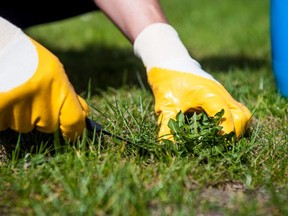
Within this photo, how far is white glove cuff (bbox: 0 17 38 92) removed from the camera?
1259 mm

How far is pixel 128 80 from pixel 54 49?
0.81 meters

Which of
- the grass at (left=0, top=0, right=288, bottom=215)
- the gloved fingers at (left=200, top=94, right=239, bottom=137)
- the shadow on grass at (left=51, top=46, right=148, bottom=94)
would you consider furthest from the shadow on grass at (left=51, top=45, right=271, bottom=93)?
the gloved fingers at (left=200, top=94, right=239, bottom=137)

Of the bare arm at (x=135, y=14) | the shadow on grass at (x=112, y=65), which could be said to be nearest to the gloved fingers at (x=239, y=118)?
the bare arm at (x=135, y=14)

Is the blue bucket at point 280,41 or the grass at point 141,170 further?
the blue bucket at point 280,41

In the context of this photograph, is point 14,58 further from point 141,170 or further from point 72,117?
point 141,170

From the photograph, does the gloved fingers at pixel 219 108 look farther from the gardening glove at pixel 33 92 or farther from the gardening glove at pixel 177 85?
the gardening glove at pixel 33 92

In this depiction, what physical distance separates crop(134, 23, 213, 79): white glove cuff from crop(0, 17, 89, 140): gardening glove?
31cm

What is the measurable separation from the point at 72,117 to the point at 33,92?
110mm

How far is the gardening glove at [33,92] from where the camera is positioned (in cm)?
126

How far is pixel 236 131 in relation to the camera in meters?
1.42

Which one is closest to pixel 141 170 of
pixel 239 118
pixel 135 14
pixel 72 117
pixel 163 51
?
pixel 72 117

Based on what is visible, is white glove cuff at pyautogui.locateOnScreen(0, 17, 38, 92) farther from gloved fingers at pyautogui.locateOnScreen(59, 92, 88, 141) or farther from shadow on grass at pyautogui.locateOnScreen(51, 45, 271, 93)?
shadow on grass at pyautogui.locateOnScreen(51, 45, 271, 93)

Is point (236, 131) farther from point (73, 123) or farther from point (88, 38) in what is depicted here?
point (88, 38)

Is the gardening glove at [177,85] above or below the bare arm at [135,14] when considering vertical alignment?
below
